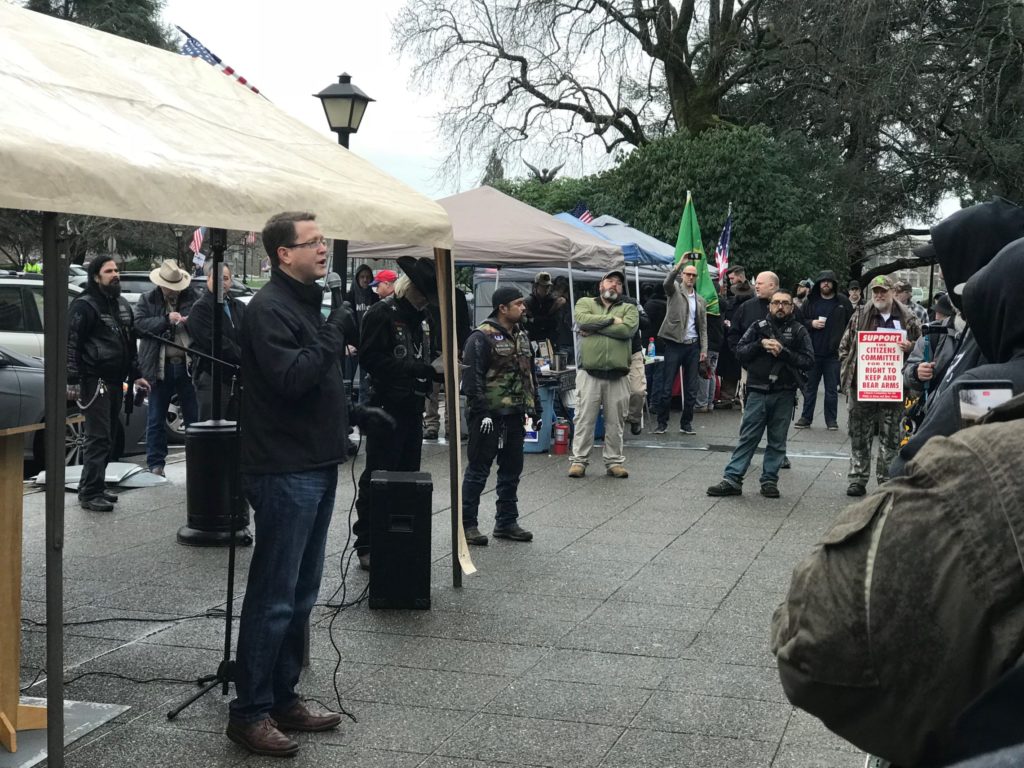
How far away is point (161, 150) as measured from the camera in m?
4.32

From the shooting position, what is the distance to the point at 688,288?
15586 millimetres

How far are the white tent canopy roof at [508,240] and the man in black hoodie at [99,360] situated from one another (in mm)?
4475

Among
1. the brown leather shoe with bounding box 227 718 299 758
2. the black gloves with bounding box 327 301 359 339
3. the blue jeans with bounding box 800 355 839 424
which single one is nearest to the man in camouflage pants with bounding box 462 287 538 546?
the black gloves with bounding box 327 301 359 339

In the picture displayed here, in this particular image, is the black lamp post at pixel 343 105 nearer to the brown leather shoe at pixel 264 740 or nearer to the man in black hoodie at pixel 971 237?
the brown leather shoe at pixel 264 740

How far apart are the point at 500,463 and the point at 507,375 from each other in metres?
0.68

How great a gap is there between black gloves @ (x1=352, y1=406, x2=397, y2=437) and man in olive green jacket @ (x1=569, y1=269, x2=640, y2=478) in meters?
4.40

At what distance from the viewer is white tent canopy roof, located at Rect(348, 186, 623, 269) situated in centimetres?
1323

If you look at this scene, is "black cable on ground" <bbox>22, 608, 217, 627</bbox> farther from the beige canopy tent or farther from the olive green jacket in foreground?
the olive green jacket in foreground

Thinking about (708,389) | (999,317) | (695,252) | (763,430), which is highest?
(695,252)

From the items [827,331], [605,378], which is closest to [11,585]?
[605,378]

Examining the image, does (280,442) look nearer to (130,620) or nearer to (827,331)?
(130,620)

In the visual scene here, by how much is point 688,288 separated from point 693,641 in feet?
33.1

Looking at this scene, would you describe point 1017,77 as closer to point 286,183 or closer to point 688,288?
point 688,288

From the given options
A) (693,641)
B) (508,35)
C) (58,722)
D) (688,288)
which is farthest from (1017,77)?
(58,722)
